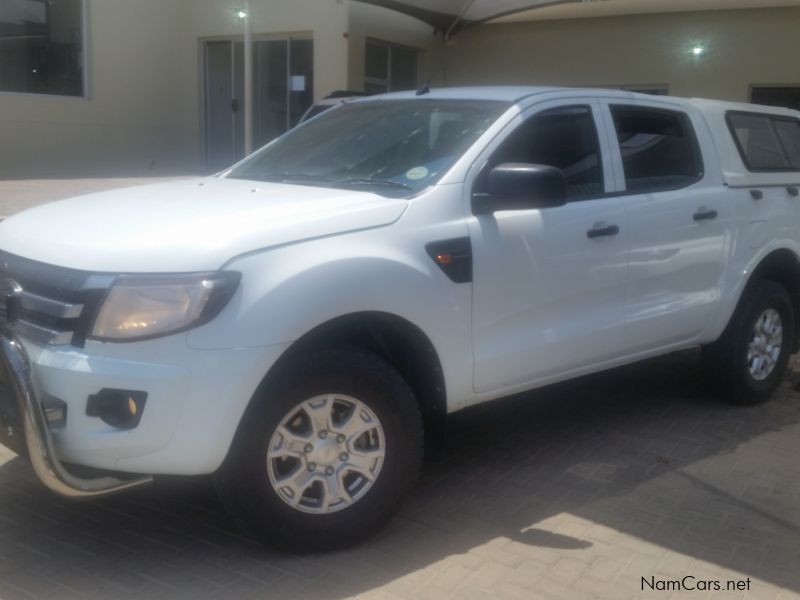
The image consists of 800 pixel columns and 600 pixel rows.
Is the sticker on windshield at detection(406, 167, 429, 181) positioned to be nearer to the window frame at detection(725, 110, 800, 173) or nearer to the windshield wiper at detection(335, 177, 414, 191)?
the windshield wiper at detection(335, 177, 414, 191)

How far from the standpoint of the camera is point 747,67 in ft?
54.6

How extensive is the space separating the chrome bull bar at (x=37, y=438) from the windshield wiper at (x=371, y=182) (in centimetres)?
158

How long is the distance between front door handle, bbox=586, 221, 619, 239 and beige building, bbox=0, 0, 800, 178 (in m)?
13.1

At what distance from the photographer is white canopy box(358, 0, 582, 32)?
17453 mm

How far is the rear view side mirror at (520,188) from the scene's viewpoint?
4.05 meters

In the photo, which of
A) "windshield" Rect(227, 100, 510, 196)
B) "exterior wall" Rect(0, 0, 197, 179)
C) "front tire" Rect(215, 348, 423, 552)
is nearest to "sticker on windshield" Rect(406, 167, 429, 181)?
"windshield" Rect(227, 100, 510, 196)

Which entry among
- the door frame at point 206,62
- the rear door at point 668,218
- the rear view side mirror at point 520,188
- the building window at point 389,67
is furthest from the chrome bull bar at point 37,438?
the building window at point 389,67

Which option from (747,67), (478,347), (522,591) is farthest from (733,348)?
(747,67)

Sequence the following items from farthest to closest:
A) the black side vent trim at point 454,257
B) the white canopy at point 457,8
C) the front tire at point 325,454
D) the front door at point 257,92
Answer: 1. the front door at point 257,92
2. the white canopy at point 457,8
3. the black side vent trim at point 454,257
4. the front tire at point 325,454

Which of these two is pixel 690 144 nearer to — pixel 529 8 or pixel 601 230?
pixel 601 230

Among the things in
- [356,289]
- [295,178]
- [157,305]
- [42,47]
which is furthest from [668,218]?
[42,47]

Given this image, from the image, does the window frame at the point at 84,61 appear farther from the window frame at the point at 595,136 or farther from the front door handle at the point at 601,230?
the front door handle at the point at 601,230

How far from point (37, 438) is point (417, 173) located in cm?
194

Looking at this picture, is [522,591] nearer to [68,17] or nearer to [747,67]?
[747,67]
